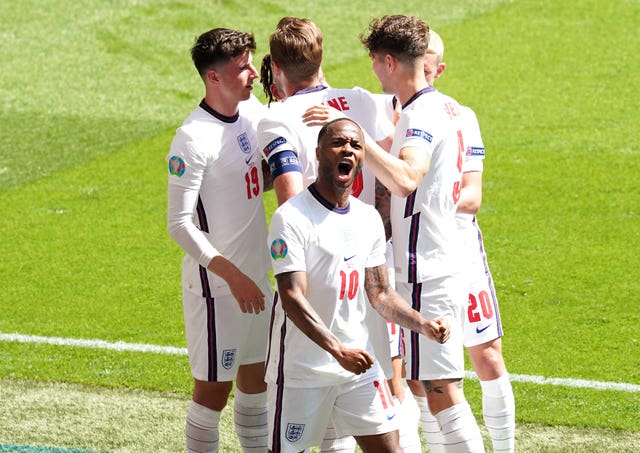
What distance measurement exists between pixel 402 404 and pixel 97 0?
13255 millimetres

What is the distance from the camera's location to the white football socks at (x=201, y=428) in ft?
19.4

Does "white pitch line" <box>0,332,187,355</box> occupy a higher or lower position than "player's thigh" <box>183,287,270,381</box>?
lower

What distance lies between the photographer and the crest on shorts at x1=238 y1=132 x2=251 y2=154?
5812mm

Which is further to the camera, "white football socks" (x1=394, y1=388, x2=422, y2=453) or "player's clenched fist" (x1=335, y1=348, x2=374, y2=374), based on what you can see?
"white football socks" (x1=394, y1=388, x2=422, y2=453)

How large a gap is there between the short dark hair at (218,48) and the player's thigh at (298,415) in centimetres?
161

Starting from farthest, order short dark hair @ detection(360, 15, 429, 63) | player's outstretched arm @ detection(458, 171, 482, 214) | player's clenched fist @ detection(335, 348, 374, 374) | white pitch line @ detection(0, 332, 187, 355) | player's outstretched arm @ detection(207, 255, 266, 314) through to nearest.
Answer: white pitch line @ detection(0, 332, 187, 355)
player's outstretched arm @ detection(458, 171, 482, 214)
player's outstretched arm @ detection(207, 255, 266, 314)
short dark hair @ detection(360, 15, 429, 63)
player's clenched fist @ detection(335, 348, 374, 374)

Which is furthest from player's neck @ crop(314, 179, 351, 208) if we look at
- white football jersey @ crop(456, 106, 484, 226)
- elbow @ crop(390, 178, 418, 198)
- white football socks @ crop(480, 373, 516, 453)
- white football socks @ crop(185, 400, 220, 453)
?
white football socks @ crop(480, 373, 516, 453)

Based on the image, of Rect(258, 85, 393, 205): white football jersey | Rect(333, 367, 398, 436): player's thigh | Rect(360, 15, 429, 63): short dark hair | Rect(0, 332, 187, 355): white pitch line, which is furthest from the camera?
Rect(0, 332, 187, 355): white pitch line

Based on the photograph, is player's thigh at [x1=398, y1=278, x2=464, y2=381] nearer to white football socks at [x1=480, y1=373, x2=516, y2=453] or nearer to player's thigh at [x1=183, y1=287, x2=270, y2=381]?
white football socks at [x1=480, y1=373, x2=516, y2=453]

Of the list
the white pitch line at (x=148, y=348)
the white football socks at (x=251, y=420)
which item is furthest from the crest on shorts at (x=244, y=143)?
the white pitch line at (x=148, y=348)

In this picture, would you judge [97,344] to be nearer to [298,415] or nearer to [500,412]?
[500,412]

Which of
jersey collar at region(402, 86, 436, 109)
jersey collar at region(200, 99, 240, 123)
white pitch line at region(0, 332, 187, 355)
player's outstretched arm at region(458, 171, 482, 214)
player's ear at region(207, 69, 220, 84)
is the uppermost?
player's ear at region(207, 69, 220, 84)

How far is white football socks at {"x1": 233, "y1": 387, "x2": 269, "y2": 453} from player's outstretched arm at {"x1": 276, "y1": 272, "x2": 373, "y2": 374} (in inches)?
51.9

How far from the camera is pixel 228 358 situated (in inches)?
231
